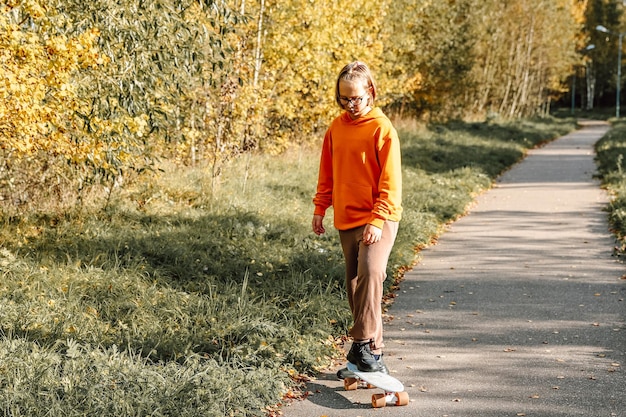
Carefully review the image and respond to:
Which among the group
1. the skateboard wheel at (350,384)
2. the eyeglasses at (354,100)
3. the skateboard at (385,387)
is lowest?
the skateboard wheel at (350,384)

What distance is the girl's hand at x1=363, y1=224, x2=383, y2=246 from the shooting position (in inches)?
188

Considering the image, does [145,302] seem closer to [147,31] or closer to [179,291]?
[179,291]

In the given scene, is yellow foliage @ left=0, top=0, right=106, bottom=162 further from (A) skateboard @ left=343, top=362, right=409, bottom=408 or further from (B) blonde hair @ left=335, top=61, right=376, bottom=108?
(A) skateboard @ left=343, top=362, right=409, bottom=408

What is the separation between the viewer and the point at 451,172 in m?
18.0

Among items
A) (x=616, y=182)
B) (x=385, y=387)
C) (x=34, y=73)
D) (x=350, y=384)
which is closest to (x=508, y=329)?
(x=350, y=384)

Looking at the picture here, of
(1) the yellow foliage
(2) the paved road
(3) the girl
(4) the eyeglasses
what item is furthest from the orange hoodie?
(1) the yellow foliage

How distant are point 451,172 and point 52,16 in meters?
12.6

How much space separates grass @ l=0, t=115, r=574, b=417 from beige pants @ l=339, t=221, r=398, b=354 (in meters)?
0.61

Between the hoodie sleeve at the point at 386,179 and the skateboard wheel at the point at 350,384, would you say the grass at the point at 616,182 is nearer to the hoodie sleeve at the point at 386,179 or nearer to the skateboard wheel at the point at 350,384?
the skateboard wheel at the point at 350,384

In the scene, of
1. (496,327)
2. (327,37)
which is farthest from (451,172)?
(496,327)

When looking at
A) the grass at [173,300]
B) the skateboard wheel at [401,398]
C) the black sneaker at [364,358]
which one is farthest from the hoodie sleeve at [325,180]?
the skateboard wheel at [401,398]

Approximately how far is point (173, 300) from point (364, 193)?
2.25 meters

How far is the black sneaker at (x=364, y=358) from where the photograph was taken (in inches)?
195

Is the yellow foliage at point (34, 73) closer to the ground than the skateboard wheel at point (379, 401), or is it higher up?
higher up
